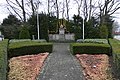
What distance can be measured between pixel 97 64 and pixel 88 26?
22683 mm

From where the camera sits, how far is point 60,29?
3591 cm

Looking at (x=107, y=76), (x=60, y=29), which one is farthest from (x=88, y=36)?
(x=107, y=76)

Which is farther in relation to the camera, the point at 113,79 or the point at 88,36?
the point at 88,36

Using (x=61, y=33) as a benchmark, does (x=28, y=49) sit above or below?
below

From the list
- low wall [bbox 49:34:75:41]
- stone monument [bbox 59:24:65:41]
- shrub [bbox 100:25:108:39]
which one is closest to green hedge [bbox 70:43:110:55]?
shrub [bbox 100:25:108:39]

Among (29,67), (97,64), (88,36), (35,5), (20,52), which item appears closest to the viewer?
(29,67)

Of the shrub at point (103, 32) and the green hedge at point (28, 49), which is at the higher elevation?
the shrub at point (103, 32)

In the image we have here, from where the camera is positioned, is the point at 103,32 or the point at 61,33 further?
the point at 61,33

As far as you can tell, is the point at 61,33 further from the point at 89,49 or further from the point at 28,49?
the point at 89,49

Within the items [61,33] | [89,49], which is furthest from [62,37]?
[89,49]

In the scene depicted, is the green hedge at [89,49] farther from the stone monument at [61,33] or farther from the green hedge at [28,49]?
the stone monument at [61,33]

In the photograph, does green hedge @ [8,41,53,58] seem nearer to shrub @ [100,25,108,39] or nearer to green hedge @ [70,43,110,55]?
green hedge @ [70,43,110,55]

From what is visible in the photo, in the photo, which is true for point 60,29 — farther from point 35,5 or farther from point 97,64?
point 97,64

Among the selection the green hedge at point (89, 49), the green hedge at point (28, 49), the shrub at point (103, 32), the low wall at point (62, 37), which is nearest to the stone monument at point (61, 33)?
the low wall at point (62, 37)
